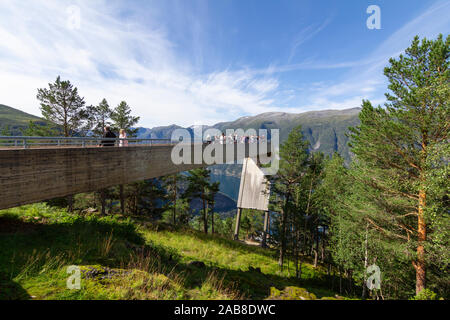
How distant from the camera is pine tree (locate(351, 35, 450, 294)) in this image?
781cm

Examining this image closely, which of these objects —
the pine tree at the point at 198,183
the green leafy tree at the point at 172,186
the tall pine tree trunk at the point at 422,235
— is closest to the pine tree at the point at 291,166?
the tall pine tree trunk at the point at 422,235

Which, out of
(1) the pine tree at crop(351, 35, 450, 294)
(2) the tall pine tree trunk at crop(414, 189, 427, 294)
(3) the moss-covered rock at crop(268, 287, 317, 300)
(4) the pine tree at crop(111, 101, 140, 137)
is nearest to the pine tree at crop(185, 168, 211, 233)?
(4) the pine tree at crop(111, 101, 140, 137)

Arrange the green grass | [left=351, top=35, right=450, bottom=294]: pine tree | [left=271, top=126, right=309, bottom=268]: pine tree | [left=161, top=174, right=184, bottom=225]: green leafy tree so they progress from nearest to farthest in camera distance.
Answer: the green grass → [left=351, top=35, right=450, bottom=294]: pine tree → [left=271, top=126, right=309, bottom=268]: pine tree → [left=161, top=174, right=184, bottom=225]: green leafy tree

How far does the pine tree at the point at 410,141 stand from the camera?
781 cm

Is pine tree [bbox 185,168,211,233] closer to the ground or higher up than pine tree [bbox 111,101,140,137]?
closer to the ground

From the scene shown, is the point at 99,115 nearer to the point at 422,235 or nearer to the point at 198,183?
the point at 198,183

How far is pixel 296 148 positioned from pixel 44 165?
659 inches

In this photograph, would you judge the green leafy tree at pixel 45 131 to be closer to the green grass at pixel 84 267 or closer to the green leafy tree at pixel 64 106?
the green leafy tree at pixel 64 106

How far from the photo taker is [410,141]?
28.1ft

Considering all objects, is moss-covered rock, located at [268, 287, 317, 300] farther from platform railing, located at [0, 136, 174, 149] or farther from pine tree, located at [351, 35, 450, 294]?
platform railing, located at [0, 136, 174, 149]

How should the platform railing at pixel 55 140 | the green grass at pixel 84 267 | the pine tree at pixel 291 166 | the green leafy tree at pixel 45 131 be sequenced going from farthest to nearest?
the green leafy tree at pixel 45 131 < the pine tree at pixel 291 166 < the platform railing at pixel 55 140 < the green grass at pixel 84 267

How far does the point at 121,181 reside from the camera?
929 cm
